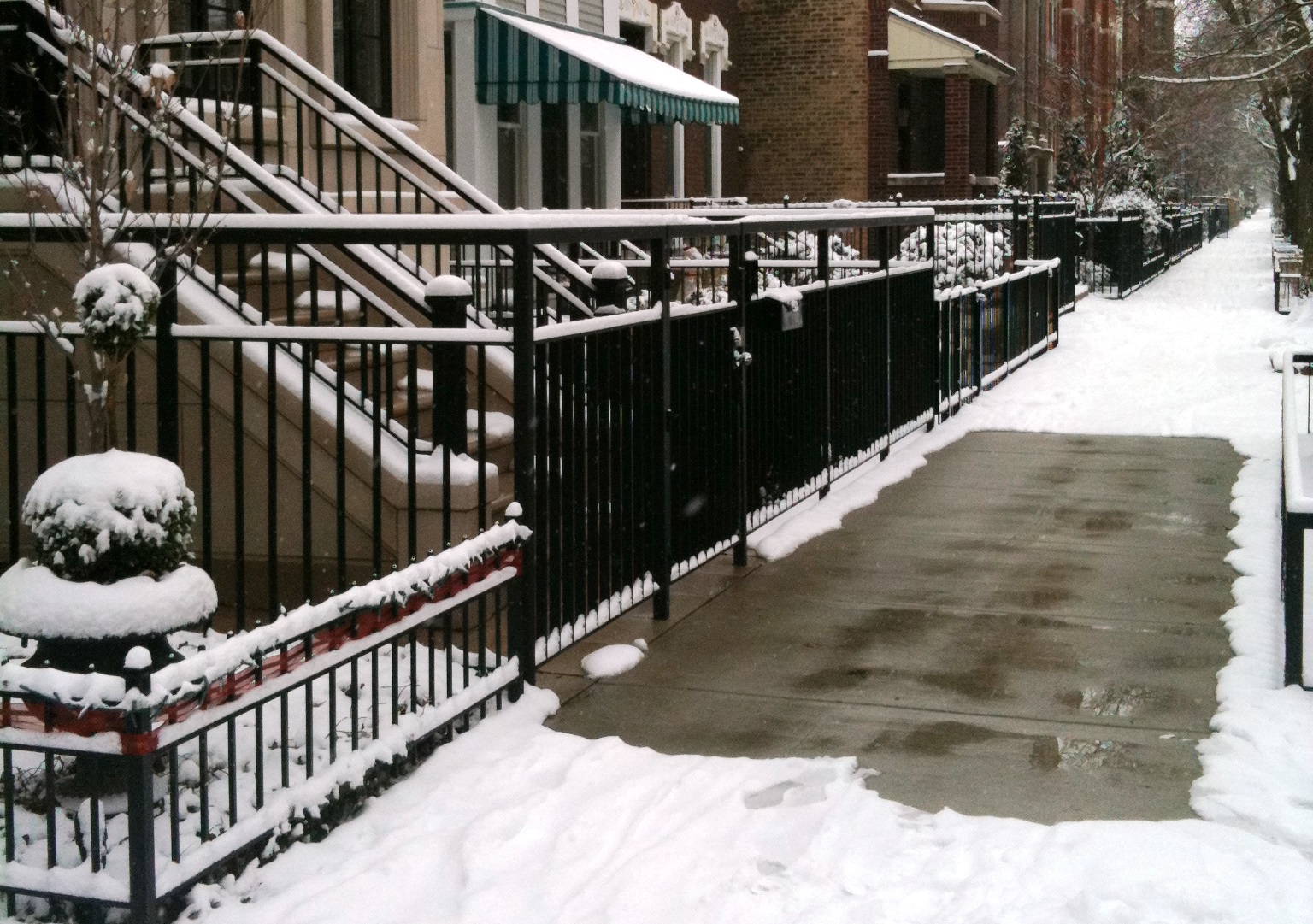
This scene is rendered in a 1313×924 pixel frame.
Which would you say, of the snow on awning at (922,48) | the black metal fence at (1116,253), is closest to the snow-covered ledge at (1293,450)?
the black metal fence at (1116,253)

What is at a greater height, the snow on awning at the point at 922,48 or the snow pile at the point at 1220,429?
the snow on awning at the point at 922,48

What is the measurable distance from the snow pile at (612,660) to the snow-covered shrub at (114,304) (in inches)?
99.9

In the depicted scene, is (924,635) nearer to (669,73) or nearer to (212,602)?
(212,602)

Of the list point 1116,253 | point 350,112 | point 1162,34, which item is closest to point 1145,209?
point 1116,253

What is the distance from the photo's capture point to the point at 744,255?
8.33 metres

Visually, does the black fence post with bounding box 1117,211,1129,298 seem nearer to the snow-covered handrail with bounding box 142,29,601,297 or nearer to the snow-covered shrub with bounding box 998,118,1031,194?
the snow-covered shrub with bounding box 998,118,1031,194

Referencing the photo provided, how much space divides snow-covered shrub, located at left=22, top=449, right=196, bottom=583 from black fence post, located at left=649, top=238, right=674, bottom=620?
2.91 m

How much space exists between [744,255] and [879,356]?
3.43 meters

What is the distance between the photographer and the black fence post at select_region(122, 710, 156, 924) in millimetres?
3902

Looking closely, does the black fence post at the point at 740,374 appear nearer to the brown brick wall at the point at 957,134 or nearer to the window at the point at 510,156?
the window at the point at 510,156

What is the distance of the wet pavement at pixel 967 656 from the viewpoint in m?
5.48

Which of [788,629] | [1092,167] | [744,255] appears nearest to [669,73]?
[744,255]

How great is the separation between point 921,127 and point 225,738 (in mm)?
31860

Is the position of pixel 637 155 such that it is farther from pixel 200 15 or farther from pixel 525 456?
pixel 525 456
